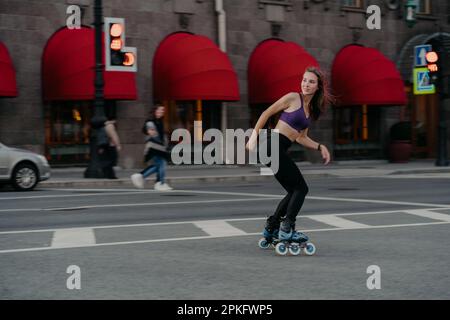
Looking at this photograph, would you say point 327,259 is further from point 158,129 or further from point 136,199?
point 158,129

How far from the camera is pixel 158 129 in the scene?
1812 centimetres

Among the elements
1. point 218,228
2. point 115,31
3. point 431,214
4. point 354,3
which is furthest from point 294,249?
point 354,3

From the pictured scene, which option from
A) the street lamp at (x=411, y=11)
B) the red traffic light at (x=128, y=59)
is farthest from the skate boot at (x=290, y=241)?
the street lamp at (x=411, y=11)

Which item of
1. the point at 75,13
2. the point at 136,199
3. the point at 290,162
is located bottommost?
the point at 136,199

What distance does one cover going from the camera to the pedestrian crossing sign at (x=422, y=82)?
A: 1121 inches

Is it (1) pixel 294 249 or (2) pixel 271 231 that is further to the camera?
(2) pixel 271 231

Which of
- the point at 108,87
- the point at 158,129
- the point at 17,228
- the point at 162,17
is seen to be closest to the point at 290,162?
the point at 17,228

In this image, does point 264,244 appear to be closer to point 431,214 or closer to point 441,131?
point 431,214

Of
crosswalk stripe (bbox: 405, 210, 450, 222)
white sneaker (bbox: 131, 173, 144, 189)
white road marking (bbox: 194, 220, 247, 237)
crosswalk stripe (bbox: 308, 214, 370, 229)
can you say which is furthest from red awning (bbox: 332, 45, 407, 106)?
white road marking (bbox: 194, 220, 247, 237)

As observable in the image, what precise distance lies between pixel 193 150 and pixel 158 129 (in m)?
9.36

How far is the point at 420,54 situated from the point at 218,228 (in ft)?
67.6

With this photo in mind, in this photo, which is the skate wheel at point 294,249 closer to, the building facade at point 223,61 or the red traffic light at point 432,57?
the building facade at point 223,61

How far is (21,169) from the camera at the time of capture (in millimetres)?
18094

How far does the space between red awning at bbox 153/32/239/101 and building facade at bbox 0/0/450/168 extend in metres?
0.06
